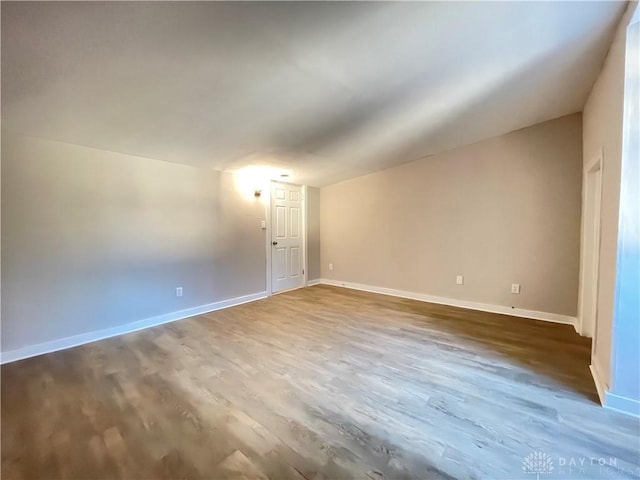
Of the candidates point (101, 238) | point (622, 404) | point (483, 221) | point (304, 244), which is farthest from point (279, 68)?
point (304, 244)

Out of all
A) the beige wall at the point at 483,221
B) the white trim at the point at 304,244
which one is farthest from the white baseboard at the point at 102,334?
the beige wall at the point at 483,221

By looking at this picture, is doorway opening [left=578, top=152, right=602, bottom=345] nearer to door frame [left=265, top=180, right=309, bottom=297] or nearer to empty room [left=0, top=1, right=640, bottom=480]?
empty room [left=0, top=1, right=640, bottom=480]

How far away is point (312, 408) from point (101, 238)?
109 inches

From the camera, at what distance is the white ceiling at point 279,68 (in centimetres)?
149

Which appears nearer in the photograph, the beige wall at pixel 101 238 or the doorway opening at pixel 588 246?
the beige wall at pixel 101 238

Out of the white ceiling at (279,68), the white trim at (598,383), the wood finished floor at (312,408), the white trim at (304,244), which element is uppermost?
the white ceiling at (279,68)

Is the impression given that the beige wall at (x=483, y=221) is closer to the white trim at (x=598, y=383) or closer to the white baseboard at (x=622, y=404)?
the white trim at (x=598, y=383)

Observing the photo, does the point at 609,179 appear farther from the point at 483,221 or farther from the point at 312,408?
the point at 312,408

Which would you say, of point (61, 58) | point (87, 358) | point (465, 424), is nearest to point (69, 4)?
point (61, 58)

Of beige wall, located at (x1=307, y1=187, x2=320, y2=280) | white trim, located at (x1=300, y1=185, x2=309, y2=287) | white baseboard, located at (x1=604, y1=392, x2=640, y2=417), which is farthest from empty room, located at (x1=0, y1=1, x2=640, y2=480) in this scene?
beige wall, located at (x1=307, y1=187, x2=320, y2=280)

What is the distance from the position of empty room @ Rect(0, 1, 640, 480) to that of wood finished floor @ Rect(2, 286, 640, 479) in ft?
0.05

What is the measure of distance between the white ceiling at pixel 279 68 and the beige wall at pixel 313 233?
249 cm

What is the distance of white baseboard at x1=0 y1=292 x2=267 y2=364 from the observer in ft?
8.21

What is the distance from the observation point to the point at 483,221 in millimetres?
3918
